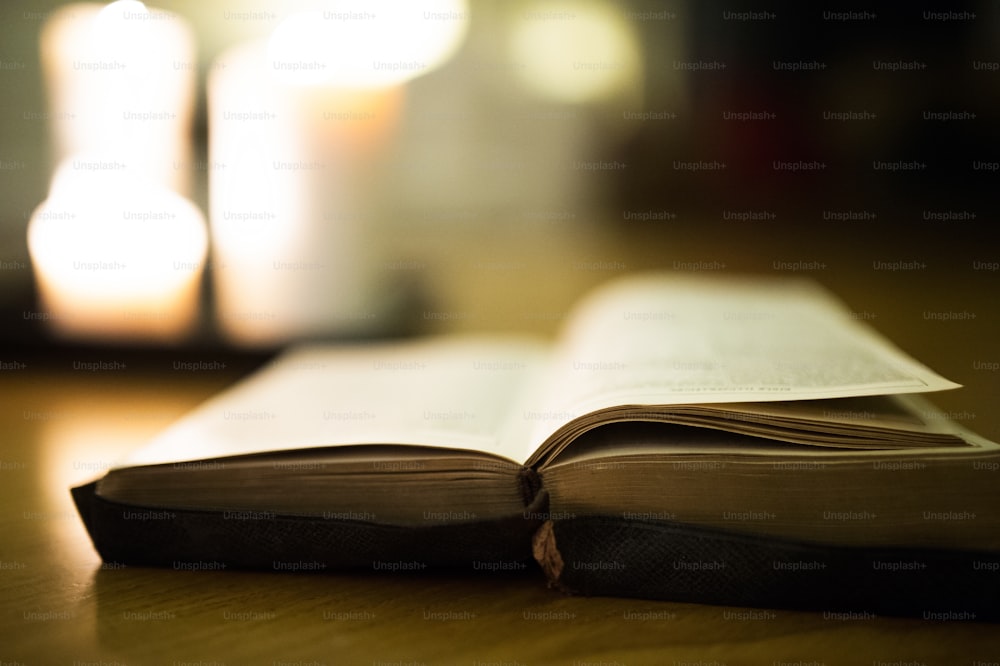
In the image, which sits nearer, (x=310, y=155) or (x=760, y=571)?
(x=760, y=571)

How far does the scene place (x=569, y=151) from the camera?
2105mm

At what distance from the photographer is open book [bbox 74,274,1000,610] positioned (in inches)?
19.7

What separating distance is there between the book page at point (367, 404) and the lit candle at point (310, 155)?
2.72 ft

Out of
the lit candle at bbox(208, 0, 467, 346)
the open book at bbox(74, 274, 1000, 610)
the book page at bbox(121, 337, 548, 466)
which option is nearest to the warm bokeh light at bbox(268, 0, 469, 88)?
the lit candle at bbox(208, 0, 467, 346)

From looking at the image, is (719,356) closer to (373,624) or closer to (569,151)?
(373,624)

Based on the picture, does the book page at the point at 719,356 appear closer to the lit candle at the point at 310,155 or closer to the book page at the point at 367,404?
the book page at the point at 367,404

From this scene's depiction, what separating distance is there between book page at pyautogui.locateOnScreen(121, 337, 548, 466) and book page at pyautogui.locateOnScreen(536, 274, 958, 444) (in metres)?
0.06

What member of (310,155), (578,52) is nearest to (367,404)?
(310,155)

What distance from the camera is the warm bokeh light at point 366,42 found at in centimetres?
192

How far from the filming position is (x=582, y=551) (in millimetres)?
523

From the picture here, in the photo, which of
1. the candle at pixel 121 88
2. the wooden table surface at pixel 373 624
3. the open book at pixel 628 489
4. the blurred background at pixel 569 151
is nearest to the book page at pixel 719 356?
the open book at pixel 628 489

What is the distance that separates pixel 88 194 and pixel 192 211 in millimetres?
219

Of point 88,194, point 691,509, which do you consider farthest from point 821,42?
point 691,509

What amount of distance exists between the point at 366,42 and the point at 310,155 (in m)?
0.31
